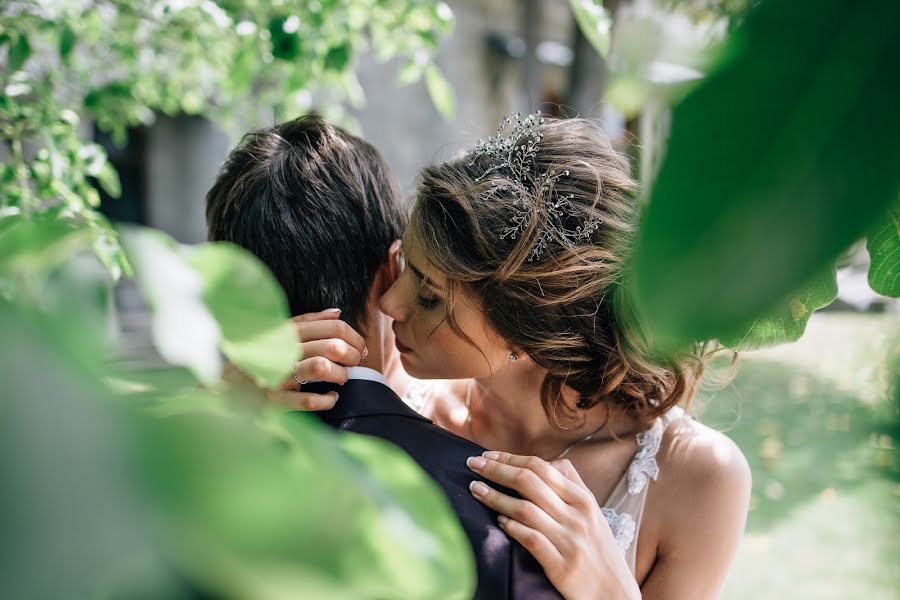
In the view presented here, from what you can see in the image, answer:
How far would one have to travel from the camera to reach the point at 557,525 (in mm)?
1212

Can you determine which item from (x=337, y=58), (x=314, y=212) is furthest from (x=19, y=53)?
(x=314, y=212)

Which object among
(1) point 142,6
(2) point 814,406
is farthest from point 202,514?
(2) point 814,406

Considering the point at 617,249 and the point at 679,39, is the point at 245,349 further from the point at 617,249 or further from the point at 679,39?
the point at 617,249

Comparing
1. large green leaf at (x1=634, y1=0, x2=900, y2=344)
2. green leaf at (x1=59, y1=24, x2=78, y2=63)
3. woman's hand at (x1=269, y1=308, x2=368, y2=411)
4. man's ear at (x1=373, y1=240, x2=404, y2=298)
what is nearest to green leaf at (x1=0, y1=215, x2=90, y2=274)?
large green leaf at (x1=634, y1=0, x2=900, y2=344)

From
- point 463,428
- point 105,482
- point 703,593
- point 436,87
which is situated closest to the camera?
point 105,482

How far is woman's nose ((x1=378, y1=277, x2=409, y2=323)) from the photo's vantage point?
163 cm

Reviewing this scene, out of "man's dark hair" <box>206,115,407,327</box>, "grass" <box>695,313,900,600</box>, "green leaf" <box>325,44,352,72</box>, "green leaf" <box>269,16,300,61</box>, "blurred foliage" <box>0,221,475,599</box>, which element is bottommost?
"grass" <box>695,313,900,600</box>

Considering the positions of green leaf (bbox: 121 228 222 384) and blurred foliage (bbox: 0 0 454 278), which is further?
blurred foliage (bbox: 0 0 454 278)

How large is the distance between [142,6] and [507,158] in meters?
1.92

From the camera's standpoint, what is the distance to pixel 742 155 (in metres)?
0.22

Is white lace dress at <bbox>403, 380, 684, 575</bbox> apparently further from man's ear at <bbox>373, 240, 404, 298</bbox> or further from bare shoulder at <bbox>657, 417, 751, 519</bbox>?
man's ear at <bbox>373, 240, 404, 298</bbox>

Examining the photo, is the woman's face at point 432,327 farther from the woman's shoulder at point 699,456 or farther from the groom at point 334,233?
the woman's shoulder at point 699,456

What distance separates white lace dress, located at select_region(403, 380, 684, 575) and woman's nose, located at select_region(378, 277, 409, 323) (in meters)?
0.70

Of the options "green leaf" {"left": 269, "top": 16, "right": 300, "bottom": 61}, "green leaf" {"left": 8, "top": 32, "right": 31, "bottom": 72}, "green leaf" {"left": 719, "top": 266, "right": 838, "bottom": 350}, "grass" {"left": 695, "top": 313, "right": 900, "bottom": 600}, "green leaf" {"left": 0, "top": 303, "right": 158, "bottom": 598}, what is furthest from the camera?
"green leaf" {"left": 269, "top": 16, "right": 300, "bottom": 61}
